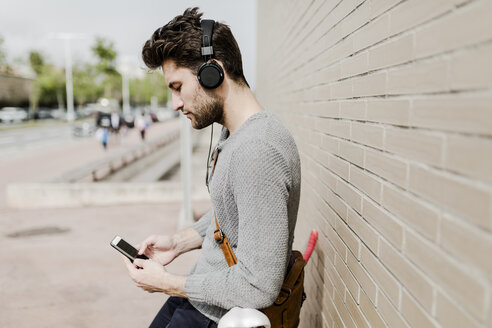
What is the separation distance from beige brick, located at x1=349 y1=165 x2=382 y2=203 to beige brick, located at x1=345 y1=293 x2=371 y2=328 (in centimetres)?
49

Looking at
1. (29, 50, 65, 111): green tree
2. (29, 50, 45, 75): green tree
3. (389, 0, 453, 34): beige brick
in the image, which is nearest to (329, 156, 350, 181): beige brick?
(389, 0, 453, 34): beige brick

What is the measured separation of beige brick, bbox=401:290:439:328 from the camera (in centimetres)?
112

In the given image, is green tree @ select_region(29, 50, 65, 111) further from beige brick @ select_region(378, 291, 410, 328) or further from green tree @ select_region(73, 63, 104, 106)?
beige brick @ select_region(378, 291, 410, 328)

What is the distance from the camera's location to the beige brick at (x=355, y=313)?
5.53ft

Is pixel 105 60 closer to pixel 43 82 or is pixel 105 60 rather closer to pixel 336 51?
pixel 43 82

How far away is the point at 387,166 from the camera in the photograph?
1.44 metres

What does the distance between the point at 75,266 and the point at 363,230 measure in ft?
16.2

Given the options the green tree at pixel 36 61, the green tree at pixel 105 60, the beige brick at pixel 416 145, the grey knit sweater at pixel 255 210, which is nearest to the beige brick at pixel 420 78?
the beige brick at pixel 416 145

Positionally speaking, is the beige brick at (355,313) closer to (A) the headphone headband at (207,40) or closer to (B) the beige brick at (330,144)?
(B) the beige brick at (330,144)

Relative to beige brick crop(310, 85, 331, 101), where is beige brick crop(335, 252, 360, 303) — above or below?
below

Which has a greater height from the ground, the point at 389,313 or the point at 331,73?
the point at 331,73

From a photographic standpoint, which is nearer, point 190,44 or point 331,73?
point 190,44

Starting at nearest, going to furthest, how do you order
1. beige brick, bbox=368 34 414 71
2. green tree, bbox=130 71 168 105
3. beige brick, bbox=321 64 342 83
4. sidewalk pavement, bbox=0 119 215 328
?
beige brick, bbox=368 34 414 71 < beige brick, bbox=321 64 342 83 < sidewalk pavement, bbox=0 119 215 328 < green tree, bbox=130 71 168 105

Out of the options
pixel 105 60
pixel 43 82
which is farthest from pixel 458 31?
pixel 43 82
